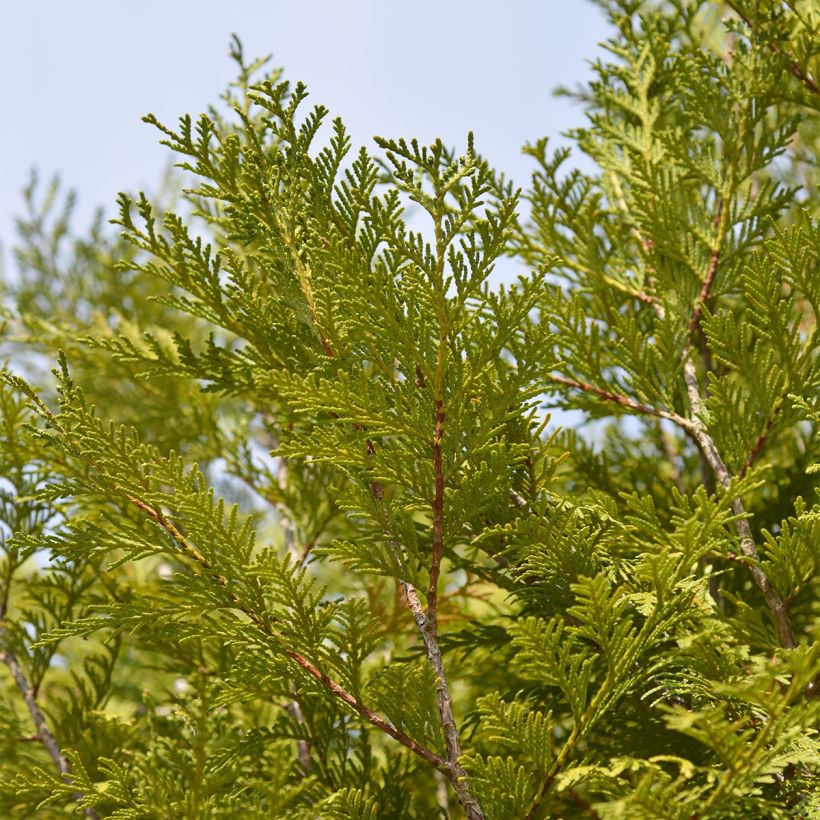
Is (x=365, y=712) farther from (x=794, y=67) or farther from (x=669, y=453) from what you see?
(x=794, y=67)

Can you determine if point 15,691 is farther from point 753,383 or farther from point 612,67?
point 612,67

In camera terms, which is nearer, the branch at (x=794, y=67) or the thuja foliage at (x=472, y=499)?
the thuja foliage at (x=472, y=499)

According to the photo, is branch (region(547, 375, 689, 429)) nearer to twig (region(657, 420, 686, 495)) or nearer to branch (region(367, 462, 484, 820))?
branch (region(367, 462, 484, 820))

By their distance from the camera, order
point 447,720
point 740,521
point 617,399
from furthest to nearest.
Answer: point 617,399, point 740,521, point 447,720

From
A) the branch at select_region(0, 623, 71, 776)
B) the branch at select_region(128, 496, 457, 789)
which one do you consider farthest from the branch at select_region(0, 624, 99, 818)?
the branch at select_region(128, 496, 457, 789)

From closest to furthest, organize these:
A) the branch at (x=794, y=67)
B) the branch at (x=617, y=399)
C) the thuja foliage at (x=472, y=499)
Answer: the thuja foliage at (x=472, y=499) < the branch at (x=617, y=399) < the branch at (x=794, y=67)

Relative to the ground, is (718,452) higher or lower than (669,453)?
lower

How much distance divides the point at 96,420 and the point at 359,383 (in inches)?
31.8

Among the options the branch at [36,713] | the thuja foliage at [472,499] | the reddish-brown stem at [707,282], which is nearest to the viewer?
the thuja foliage at [472,499]

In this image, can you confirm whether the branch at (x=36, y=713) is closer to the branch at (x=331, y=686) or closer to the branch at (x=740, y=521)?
the branch at (x=331, y=686)

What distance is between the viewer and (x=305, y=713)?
3.03 metres

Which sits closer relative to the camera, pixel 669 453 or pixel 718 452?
pixel 718 452

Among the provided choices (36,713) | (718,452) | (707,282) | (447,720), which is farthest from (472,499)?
(36,713)

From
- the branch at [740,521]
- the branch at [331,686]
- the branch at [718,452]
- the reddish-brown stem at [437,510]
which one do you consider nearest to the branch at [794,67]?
the branch at [718,452]
